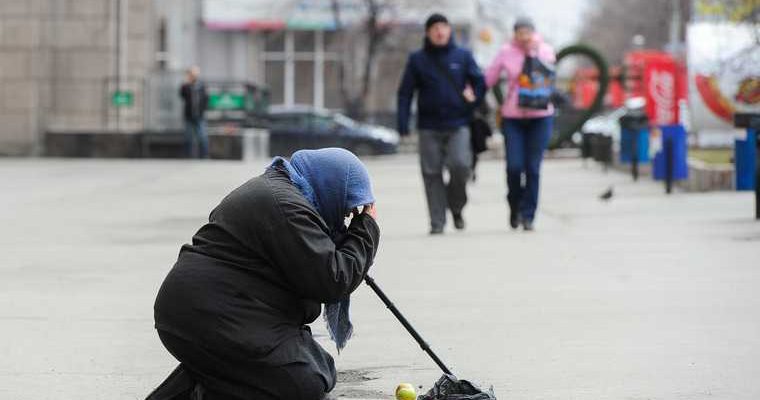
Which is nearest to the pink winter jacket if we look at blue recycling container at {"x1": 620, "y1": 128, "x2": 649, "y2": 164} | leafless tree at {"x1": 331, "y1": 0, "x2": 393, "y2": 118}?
blue recycling container at {"x1": 620, "y1": 128, "x2": 649, "y2": 164}

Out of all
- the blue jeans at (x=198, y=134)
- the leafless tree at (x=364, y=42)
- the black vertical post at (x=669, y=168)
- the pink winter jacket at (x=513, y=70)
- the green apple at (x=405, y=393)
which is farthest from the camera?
the leafless tree at (x=364, y=42)

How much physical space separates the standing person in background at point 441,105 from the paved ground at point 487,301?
17.1 inches

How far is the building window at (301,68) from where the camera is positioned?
59.1 m

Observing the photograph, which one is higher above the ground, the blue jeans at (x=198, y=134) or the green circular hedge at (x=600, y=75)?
the green circular hedge at (x=600, y=75)

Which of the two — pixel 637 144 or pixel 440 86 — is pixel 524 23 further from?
pixel 637 144

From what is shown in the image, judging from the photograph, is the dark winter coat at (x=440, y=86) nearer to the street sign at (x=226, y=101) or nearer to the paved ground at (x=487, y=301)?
the paved ground at (x=487, y=301)

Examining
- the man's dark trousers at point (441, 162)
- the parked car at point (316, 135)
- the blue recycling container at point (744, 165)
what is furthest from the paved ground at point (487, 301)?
the parked car at point (316, 135)

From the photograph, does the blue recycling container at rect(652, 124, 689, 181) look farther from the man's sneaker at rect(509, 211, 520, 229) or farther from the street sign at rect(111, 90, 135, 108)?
the street sign at rect(111, 90, 135, 108)

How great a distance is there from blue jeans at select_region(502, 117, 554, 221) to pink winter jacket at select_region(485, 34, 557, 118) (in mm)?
79

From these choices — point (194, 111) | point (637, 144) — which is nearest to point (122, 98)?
point (194, 111)

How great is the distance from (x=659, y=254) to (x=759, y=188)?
2.45 meters

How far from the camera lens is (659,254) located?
1109cm

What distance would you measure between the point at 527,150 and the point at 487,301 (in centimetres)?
449

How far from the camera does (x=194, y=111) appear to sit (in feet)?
95.3
